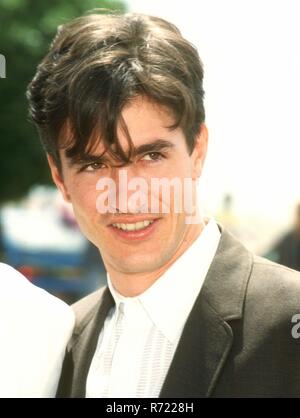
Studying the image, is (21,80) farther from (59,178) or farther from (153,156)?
(153,156)

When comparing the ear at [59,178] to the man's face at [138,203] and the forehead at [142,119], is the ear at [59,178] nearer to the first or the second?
the man's face at [138,203]

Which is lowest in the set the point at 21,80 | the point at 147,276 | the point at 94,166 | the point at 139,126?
the point at 21,80

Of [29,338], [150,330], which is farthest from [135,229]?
[29,338]

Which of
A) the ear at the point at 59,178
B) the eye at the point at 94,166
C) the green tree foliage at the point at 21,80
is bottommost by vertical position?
the green tree foliage at the point at 21,80

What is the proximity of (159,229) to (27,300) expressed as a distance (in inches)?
14.9

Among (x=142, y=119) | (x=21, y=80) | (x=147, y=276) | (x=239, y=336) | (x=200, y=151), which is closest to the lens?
(x=239, y=336)

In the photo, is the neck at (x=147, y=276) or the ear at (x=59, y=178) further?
the ear at (x=59, y=178)

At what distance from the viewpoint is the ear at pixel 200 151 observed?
7.19ft

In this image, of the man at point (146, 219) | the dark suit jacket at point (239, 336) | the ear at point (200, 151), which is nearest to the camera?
the dark suit jacket at point (239, 336)

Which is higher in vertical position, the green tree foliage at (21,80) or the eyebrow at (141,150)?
the eyebrow at (141,150)

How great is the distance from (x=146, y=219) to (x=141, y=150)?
0.18 meters

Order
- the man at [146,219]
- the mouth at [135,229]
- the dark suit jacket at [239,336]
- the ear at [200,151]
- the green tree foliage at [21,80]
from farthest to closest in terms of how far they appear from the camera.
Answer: the green tree foliage at [21,80] → the ear at [200,151] → the mouth at [135,229] → the man at [146,219] → the dark suit jacket at [239,336]

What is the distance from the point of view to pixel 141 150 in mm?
1958

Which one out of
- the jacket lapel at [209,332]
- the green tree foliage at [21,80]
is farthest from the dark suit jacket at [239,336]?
the green tree foliage at [21,80]
